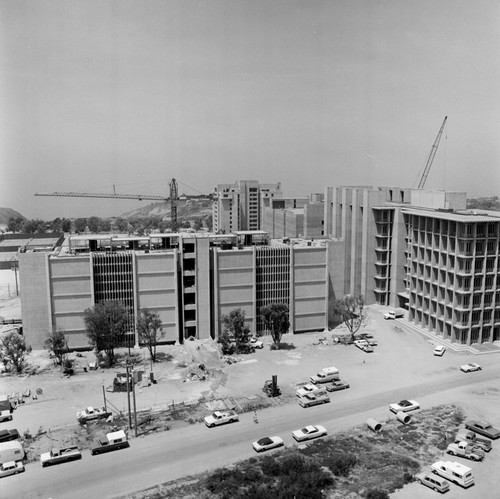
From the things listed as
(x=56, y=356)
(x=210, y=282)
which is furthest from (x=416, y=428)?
(x=56, y=356)

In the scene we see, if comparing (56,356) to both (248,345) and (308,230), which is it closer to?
(248,345)

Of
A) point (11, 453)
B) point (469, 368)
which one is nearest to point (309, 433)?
point (11, 453)

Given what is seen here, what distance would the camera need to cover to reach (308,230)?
106812 millimetres

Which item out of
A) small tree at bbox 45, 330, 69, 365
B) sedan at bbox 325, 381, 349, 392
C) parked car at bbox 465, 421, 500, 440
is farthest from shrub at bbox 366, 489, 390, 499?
small tree at bbox 45, 330, 69, 365

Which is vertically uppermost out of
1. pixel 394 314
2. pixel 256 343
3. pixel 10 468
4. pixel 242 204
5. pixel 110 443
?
pixel 242 204

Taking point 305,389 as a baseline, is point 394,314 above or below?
above

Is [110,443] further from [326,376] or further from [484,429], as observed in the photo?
[484,429]

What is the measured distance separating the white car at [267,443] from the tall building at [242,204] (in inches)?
4388

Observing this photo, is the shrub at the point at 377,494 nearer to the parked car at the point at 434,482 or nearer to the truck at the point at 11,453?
the parked car at the point at 434,482

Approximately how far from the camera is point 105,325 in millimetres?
57969

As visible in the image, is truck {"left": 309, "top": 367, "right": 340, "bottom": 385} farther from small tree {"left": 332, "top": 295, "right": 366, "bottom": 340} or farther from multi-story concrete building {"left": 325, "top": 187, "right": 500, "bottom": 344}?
multi-story concrete building {"left": 325, "top": 187, "right": 500, "bottom": 344}

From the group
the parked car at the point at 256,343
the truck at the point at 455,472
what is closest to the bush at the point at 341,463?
the truck at the point at 455,472

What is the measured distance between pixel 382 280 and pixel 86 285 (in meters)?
44.7

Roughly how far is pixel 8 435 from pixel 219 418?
16629mm
